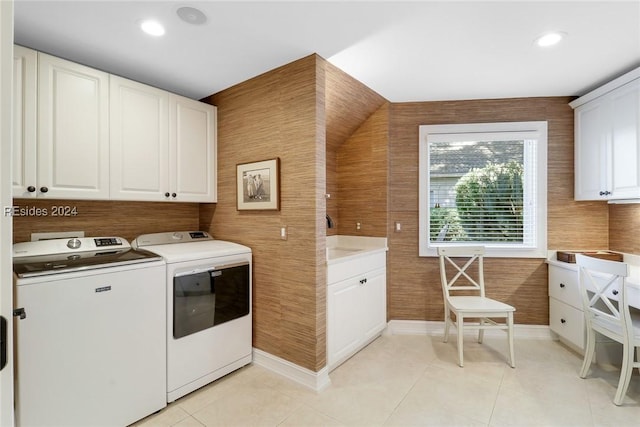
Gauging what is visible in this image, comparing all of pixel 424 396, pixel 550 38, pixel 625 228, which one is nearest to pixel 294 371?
pixel 424 396

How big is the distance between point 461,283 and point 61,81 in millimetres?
3724

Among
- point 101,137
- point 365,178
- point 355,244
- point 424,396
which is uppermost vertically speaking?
point 101,137

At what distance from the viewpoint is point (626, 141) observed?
8.07 feet

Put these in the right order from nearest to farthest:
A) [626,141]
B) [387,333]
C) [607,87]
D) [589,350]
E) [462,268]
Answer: [589,350], [626,141], [607,87], [462,268], [387,333]

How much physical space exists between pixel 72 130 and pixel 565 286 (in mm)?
4117

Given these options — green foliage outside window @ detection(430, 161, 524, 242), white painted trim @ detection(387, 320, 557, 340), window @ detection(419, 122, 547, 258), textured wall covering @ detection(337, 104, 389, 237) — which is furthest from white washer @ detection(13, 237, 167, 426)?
green foliage outside window @ detection(430, 161, 524, 242)

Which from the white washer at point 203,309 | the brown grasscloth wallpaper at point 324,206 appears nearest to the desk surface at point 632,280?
the brown grasscloth wallpaper at point 324,206

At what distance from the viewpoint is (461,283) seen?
3.23 meters

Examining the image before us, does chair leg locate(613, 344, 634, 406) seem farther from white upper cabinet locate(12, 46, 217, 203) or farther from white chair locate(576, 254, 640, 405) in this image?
white upper cabinet locate(12, 46, 217, 203)

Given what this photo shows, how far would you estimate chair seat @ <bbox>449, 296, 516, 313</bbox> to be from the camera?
2.59 meters

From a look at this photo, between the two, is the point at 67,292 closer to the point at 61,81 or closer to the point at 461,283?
the point at 61,81

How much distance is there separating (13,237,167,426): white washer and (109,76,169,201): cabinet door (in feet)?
1.74

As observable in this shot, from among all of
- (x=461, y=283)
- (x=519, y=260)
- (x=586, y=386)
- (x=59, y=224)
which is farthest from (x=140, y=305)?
(x=519, y=260)

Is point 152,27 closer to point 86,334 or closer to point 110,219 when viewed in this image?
point 110,219
